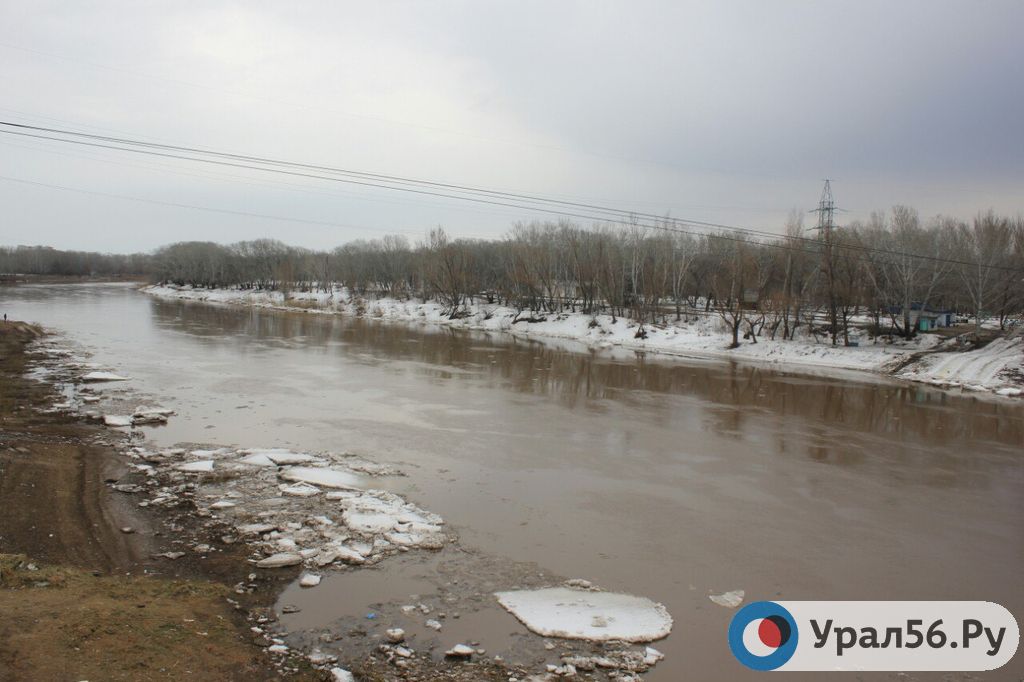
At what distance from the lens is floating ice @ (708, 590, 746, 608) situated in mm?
6953

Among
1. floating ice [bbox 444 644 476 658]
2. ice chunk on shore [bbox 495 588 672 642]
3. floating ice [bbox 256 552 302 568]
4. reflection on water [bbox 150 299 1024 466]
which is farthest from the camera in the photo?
reflection on water [bbox 150 299 1024 466]

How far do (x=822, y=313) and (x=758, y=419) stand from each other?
3628 cm

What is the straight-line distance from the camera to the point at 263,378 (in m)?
21.2

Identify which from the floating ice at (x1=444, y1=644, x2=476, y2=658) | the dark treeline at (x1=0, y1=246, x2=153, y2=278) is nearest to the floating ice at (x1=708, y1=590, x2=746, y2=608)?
the floating ice at (x1=444, y1=644, x2=476, y2=658)

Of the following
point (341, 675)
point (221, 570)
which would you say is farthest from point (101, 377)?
point (341, 675)

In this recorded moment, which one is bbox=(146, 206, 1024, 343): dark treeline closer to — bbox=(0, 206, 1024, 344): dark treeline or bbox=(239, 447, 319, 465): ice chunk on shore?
bbox=(0, 206, 1024, 344): dark treeline

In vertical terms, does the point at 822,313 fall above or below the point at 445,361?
above

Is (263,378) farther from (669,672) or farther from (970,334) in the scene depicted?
(970,334)

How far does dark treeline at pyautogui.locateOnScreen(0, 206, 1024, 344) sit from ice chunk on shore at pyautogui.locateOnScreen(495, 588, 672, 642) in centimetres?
3291

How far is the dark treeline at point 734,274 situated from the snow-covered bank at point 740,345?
144 cm

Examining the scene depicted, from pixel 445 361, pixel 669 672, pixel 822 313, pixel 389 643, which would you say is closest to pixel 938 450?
pixel 669 672

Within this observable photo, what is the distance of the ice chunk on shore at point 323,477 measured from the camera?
33.5 ft

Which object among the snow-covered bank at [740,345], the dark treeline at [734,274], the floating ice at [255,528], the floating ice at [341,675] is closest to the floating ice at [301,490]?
the floating ice at [255,528]

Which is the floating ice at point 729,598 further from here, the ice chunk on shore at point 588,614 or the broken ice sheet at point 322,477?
the broken ice sheet at point 322,477
